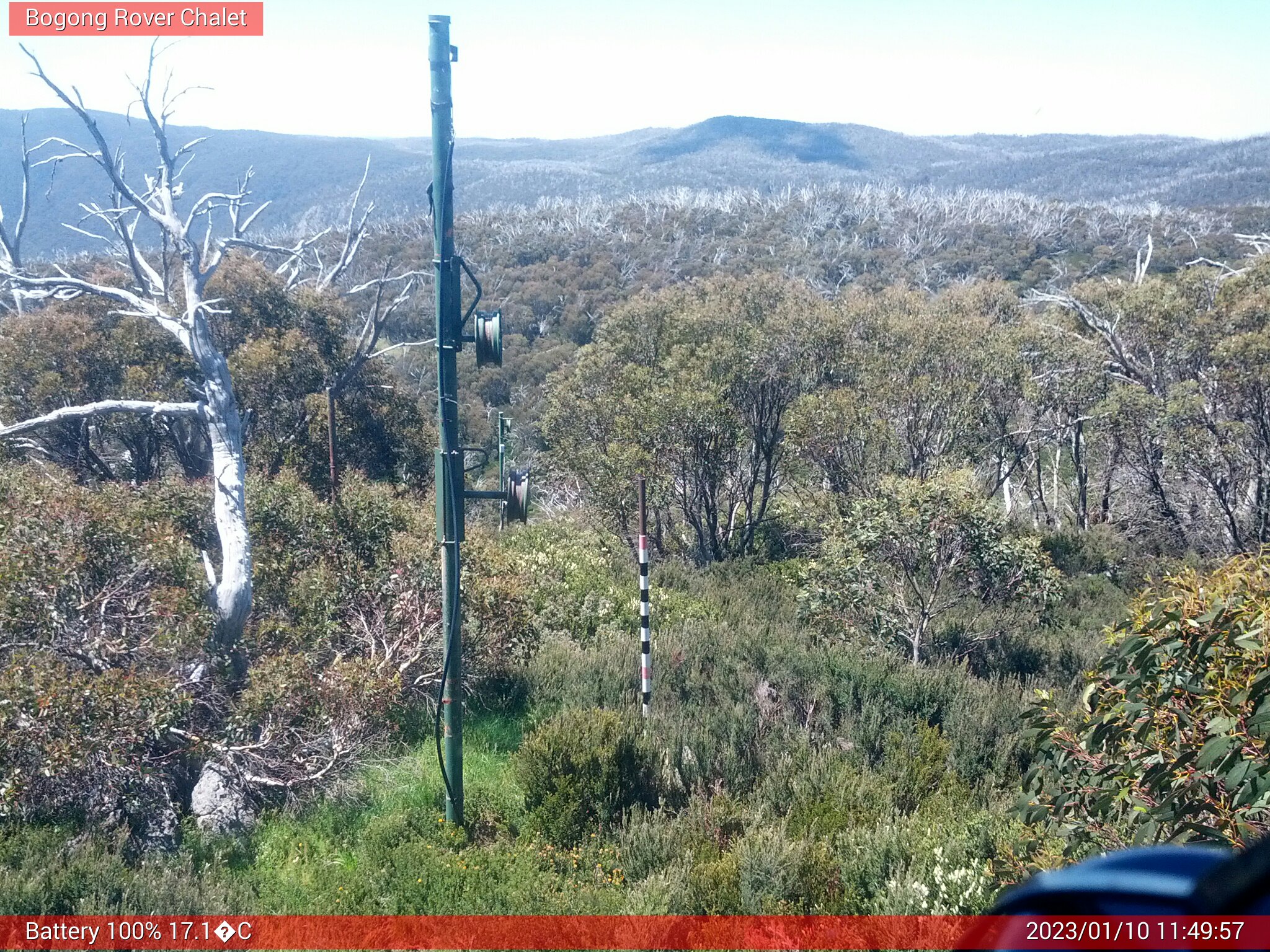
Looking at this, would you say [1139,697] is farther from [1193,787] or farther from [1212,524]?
[1212,524]

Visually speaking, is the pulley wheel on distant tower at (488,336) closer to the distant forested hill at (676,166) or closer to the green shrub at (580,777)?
the green shrub at (580,777)

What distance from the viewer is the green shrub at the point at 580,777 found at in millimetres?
5543

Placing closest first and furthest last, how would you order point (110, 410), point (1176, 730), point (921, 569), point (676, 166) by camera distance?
point (1176, 730)
point (110, 410)
point (921, 569)
point (676, 166)

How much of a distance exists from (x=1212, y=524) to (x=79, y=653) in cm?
1594

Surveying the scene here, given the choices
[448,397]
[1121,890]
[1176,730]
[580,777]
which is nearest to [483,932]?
[580,777]

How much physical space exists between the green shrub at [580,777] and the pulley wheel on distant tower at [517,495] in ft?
5.08

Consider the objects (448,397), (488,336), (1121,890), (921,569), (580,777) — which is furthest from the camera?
(921,569)

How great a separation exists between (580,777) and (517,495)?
1856 millimetres

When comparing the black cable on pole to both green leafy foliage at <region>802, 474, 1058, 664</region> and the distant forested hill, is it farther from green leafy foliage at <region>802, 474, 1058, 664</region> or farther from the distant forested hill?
the distant forested hill

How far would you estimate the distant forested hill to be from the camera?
58.0 metres

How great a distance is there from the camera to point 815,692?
7723 mm

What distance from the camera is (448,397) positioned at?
516cm

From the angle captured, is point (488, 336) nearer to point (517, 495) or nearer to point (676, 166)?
point (517, 495)

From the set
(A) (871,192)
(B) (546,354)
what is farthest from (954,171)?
(B) (546,354)
